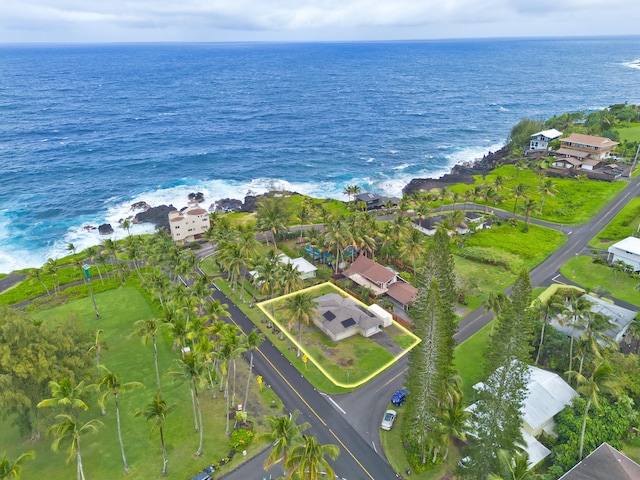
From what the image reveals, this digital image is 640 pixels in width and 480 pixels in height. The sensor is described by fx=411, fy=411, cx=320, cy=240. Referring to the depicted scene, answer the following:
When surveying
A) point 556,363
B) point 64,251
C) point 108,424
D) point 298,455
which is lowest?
point 64,251

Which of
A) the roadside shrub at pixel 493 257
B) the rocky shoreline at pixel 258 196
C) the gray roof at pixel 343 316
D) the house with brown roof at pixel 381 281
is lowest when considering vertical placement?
the rocky shoreline at pixel 258 196

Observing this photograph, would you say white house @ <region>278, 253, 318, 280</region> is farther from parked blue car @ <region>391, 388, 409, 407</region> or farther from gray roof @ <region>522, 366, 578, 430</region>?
gray roof @ <region>522, 366, 578, 430</region>

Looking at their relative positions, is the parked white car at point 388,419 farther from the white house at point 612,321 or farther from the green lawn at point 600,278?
the green lawn at point 600,278

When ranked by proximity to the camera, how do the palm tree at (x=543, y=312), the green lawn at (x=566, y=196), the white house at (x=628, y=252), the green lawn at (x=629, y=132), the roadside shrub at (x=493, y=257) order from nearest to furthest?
the palm tree at (x=543, y=312) < the white house at (x=628, y=252) < the roadside shrub at (x=493, y=257) < the green lawn at (x=566, y=196) < the green lawn at (x=629, y=132)

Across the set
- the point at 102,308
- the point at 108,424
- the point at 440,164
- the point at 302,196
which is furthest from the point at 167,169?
the point at 108,424

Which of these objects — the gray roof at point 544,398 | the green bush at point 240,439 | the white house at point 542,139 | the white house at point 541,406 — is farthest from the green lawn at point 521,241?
the white house at point 542,139

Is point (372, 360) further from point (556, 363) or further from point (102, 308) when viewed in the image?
point (102, 308)

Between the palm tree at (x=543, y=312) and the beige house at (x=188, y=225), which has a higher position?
the palm tree at (x=543, y=312)
